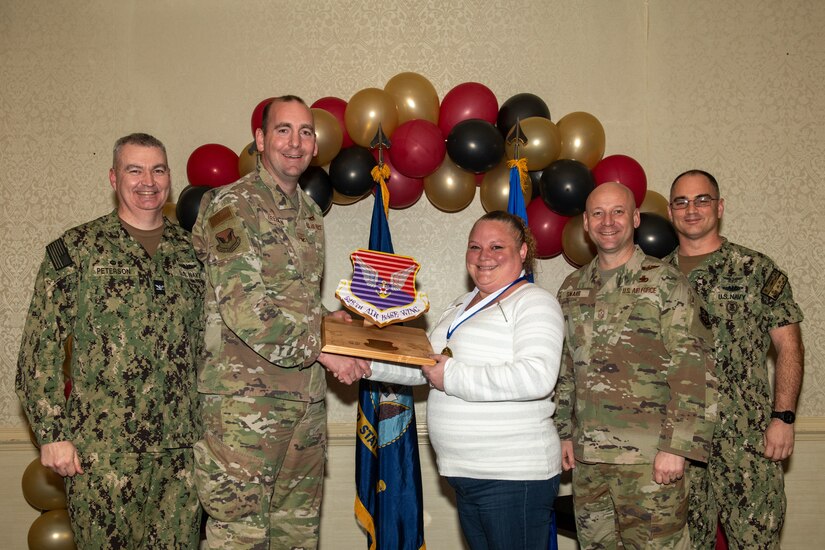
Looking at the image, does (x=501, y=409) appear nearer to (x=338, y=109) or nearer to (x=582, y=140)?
(x=582, y=140)

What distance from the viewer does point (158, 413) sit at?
264 centimetres

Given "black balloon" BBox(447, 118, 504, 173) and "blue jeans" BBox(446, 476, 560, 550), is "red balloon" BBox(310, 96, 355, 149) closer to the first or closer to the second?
"black balloon" BBox(447, 118, 504, 173)

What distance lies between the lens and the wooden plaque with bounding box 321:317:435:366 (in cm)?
230

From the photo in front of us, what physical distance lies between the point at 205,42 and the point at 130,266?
7.16ft

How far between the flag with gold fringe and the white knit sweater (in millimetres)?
1047

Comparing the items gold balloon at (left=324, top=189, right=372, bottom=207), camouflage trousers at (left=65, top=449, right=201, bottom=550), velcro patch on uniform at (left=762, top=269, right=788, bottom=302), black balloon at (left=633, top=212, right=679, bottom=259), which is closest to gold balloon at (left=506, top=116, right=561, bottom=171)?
black balloon at (left=633, top=212, right=679, bottom=259)

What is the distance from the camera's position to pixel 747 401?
2965mm

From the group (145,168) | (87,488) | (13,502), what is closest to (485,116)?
(145,168)

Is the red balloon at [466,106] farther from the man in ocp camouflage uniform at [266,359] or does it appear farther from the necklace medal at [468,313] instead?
the necklace medal at [468,313]

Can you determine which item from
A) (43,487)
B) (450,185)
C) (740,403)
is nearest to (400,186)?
(450,185)

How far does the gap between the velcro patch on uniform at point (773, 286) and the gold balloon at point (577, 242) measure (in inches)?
33.1

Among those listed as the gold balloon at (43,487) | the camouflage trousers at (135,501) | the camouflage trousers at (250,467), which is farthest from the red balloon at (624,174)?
the gold balloon at (43,487)

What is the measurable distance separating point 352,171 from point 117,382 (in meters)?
1.56

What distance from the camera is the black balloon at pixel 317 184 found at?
11.6 feet
